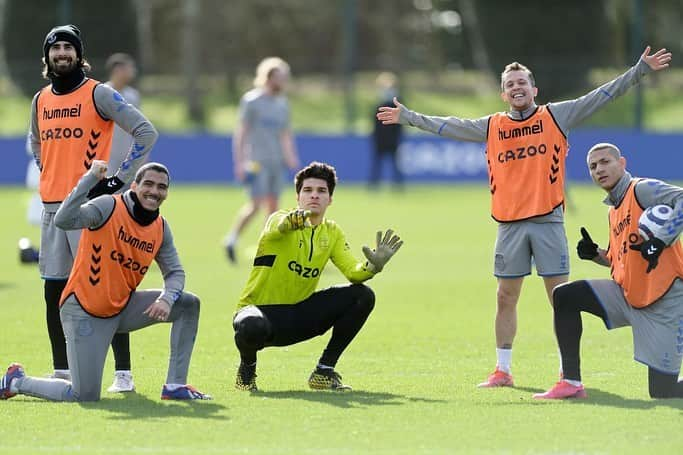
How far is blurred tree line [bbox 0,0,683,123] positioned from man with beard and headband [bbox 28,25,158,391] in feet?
78.7

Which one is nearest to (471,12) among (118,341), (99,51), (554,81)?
(554,81)

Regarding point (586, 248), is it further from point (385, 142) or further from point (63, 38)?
point (385, 142)

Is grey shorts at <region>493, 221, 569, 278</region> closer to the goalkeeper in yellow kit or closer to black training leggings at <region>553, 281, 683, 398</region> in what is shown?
black training leggings at <region>553, 281, 683, 398</region>

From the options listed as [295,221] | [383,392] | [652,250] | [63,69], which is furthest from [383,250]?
[63,69]

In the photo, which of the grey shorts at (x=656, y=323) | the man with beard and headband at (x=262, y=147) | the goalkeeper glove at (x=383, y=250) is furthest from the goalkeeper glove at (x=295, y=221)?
the man with beard and headband at (x=262, y=147)

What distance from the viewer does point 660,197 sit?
312 inches

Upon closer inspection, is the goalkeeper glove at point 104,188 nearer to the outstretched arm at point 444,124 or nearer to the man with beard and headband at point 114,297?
the man with beard and headband at point 114,297

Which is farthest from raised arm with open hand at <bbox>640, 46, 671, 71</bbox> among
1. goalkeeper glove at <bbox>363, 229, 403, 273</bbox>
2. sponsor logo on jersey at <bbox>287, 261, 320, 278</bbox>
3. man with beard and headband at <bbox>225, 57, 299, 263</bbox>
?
man with beard and headband at <bbox>225, 57, 299, 263</bbox>

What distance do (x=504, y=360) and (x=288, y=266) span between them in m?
1.52

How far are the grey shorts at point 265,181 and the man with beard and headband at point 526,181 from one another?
756 centimetres

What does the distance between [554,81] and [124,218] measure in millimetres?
26037

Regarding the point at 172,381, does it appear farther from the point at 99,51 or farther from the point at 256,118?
the point at 99,51

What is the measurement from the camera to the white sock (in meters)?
8.75

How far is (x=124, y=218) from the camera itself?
8070mm
